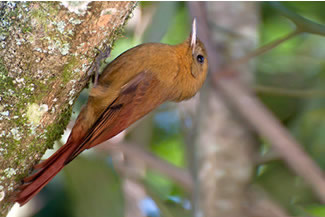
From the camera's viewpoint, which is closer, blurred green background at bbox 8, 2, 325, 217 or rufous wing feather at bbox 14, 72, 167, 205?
rufous wing feather at bbox 14, 72, 167, 205

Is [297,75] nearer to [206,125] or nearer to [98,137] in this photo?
[206,125]

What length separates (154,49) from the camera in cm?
288

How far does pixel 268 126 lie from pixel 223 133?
1.07 ft

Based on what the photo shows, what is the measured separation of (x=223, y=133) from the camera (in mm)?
3273

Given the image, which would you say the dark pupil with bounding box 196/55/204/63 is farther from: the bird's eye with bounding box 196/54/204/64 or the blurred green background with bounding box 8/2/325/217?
Answer: the blurred green background with bounding box 8/2/325/217

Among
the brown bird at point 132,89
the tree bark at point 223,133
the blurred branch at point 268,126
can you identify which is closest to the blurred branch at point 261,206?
the tree bark at point 223,133

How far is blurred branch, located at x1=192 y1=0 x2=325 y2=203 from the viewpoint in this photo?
3.07m

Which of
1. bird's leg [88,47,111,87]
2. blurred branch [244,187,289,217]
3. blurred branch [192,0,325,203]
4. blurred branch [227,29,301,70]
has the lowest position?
blurred branch [244,187,289,217]

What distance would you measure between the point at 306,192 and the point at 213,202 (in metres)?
1.02

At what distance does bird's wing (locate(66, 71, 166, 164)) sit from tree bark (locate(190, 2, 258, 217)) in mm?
591

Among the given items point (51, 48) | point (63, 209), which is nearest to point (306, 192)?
point (63, 209)

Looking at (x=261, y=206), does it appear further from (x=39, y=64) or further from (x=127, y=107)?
(x=39, y=64)

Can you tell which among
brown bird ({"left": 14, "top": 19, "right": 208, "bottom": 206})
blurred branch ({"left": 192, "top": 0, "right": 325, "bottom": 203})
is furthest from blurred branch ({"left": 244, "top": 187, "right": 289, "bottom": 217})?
brown bird ({"left": 14, "top": 19, "right": 208, "bottom": 206})

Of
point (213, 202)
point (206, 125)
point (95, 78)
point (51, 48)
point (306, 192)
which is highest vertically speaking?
point (95, 78)
